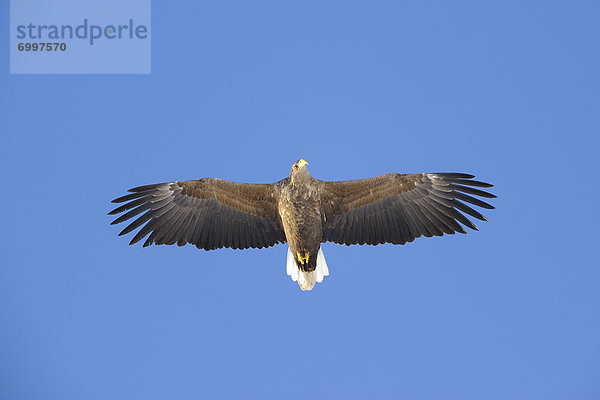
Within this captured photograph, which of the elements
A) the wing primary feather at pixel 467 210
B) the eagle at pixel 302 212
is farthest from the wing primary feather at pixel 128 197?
the wing primary feather at pixel 467 210

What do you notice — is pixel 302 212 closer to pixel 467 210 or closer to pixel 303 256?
pixel 303 256

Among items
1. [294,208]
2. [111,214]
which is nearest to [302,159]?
[294,208]

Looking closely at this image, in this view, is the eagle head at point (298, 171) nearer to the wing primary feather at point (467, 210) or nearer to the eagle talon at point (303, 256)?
the eagle talon at point (303, 256)

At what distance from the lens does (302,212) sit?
1275cm

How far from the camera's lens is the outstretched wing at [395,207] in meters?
12.8

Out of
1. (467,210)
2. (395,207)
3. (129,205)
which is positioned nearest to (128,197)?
(129,205)

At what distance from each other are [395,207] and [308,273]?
156 centimetres

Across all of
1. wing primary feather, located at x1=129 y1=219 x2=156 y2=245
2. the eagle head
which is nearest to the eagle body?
the eagle head

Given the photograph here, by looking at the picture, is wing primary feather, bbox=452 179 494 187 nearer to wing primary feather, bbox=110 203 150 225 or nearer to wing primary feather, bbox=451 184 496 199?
wing primary feather, bbox=451 184 496 199

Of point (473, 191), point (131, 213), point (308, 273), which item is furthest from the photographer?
point (308, 273)

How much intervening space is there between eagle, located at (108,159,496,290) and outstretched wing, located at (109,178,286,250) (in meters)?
0.01

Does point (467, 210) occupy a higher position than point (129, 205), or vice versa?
point (129, 205)

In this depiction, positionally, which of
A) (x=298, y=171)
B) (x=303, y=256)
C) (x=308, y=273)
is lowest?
(x=308, y=273)

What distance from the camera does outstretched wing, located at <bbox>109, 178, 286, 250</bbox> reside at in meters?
13.1
